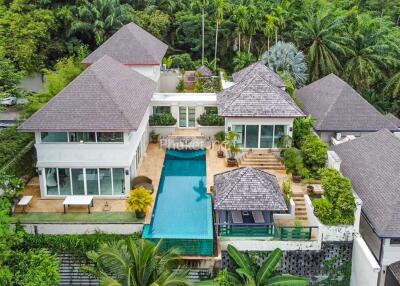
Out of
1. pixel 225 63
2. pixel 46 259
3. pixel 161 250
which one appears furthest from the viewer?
pixel 225 63

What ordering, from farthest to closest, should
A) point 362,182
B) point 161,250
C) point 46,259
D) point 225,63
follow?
point 225,63 → point 362,182 → point 161,250 → point 46,259

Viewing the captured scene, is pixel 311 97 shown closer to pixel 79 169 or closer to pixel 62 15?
pixel 79 169

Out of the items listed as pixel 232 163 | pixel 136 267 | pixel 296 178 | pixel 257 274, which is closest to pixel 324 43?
pixel 232 163

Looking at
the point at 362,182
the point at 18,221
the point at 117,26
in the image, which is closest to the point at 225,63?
the point at 117,26

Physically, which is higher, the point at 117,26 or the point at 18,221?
the point at 117,26

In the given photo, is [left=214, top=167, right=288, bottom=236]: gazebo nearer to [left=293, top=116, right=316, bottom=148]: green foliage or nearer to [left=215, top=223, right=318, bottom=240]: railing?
[left=215, top=223, right=318, bottom=240]: railing

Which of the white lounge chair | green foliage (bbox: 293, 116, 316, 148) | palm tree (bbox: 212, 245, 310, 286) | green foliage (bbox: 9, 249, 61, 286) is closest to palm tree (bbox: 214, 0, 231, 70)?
green foliage (bbox: 293, 116, 316, 148)
